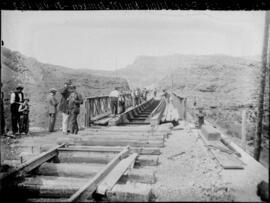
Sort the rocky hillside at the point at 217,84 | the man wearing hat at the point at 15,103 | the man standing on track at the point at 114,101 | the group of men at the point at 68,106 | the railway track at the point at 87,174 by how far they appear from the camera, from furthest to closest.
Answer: the rocky hillside at the point at 217,84, the man standing on track at the point at 114,101, the man wearing hat at the point at 15,103, the group of men at the point at 68,106, the railway track at the point at 87,174

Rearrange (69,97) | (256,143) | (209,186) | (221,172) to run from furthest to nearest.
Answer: (256,143) < (69,97) < (221,172) < (209,186)

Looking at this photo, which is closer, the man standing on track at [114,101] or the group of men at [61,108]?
the group of men at [61,108]

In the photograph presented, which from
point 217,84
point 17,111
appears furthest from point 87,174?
point 217,84

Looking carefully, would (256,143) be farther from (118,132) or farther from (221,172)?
(221,172)

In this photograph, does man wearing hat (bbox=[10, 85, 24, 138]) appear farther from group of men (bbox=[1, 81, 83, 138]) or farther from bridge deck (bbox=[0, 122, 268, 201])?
bridge deck (bbox=[0, 122, 268, 201])

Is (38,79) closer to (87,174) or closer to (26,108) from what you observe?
(26,108)

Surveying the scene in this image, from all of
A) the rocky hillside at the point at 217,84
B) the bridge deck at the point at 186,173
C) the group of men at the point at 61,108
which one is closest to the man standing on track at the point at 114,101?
the group of men at the point at 61,108

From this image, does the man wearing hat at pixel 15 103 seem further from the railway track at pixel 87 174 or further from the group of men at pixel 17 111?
the railway track at pixel 87 174

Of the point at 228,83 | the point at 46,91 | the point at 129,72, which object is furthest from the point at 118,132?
the point at 129,72

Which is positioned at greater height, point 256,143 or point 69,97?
point 69,97

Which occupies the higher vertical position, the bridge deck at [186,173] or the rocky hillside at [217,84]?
the rocky hillside at [217,84]

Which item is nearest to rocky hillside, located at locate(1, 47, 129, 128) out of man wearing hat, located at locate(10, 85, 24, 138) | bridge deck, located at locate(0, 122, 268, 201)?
man wearing hat, located at locate(10, 85, 24, 138)
